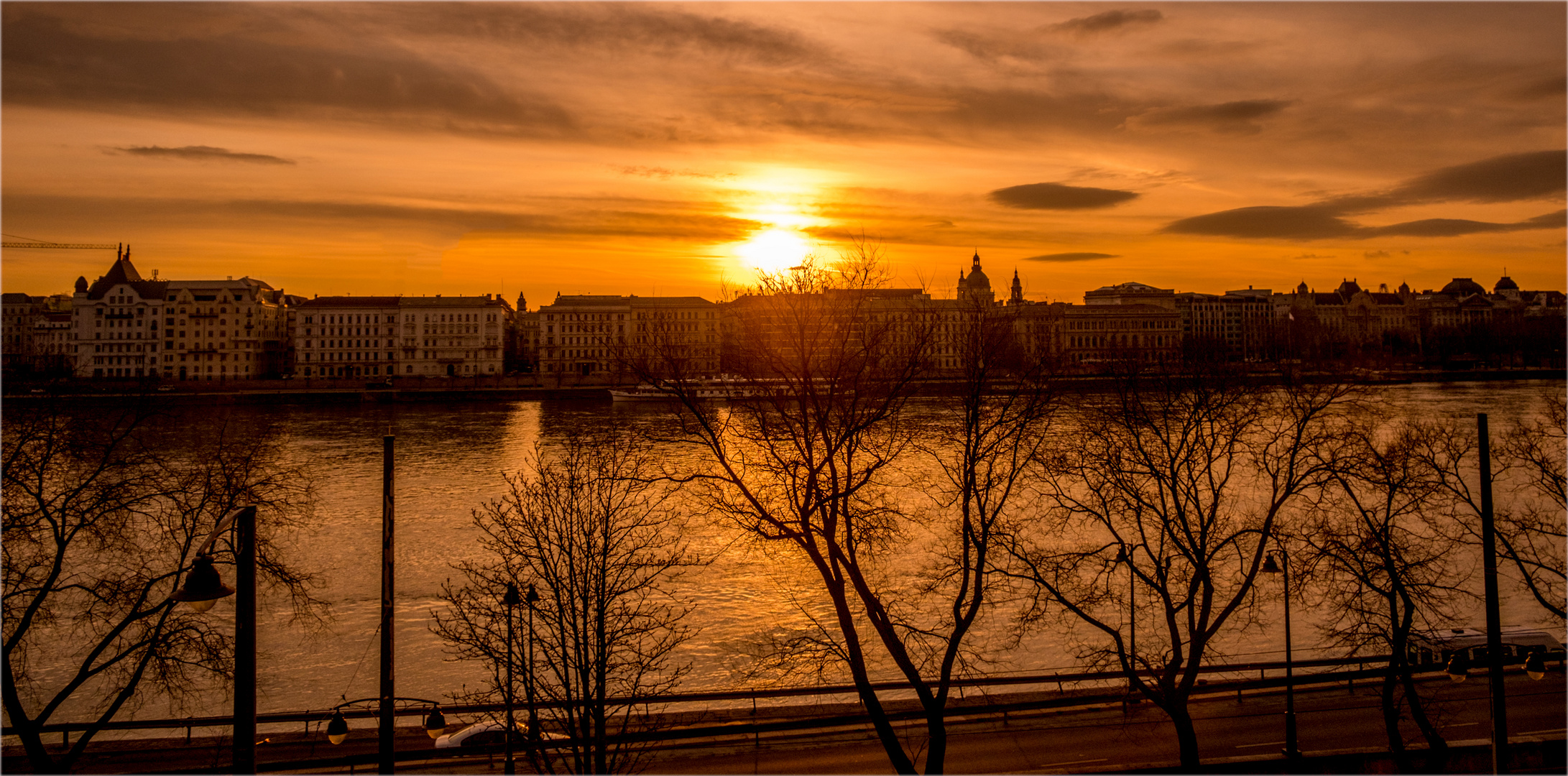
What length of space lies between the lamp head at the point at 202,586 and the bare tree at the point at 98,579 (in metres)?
5.22

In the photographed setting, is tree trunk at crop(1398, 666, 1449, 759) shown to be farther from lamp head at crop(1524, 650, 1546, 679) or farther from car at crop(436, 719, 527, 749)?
car at crop(436, 719, 527, 749)

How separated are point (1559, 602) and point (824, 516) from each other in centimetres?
1958

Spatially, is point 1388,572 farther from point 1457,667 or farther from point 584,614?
point 584,614

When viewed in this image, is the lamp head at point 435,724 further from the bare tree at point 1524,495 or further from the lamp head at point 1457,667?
the bare tree at point 1524,495

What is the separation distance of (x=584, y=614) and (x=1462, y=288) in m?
216

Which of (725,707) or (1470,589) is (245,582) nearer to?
(725,707)

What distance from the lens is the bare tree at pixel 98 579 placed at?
13234 millimetres

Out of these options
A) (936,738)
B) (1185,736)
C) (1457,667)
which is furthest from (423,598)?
(1457,667)

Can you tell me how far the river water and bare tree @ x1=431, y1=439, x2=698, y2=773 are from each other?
73 centimetres

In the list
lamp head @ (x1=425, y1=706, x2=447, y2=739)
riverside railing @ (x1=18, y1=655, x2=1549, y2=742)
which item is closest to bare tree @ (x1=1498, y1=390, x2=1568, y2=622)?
riverside railing @ (x1=18, y1=655, x2=1549, y2=742)

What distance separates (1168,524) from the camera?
1485cm

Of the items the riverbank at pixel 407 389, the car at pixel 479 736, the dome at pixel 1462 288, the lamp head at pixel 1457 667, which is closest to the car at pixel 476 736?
the car at pixel 479 736

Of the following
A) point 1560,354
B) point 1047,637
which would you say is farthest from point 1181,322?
point 1047,637

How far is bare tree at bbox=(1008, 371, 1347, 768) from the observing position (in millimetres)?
13555
